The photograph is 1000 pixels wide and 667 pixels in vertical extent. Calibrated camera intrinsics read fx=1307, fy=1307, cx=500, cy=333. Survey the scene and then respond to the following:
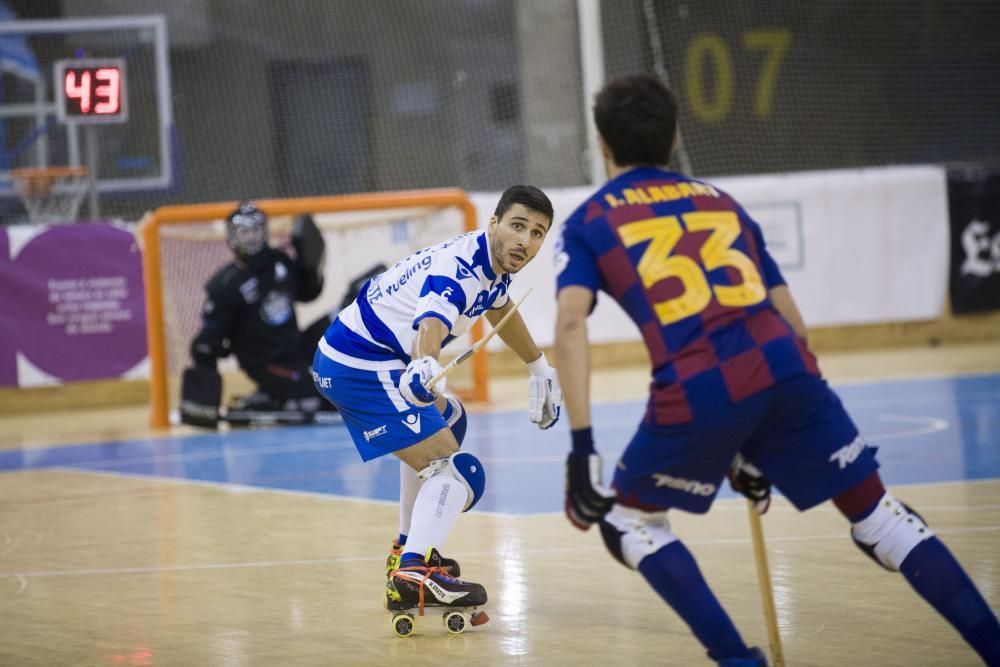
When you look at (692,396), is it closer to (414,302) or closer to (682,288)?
(682,288)

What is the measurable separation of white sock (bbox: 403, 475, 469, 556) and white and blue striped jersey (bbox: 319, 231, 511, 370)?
0.54 metres

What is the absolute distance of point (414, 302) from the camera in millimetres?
5090

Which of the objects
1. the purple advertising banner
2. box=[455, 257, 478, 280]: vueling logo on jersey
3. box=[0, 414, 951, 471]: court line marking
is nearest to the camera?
box=[455, 257, 478, 280]: vueling logo on jersey

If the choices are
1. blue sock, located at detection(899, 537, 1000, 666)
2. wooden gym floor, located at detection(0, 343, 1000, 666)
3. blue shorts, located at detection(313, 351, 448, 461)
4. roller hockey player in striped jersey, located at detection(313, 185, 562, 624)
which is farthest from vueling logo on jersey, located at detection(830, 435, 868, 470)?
blue shorts, located at detection(313, 351, 448, 461)

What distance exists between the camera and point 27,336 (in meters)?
14.5

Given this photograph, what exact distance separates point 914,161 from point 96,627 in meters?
18.3

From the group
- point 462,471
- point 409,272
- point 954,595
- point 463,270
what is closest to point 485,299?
point 463,270

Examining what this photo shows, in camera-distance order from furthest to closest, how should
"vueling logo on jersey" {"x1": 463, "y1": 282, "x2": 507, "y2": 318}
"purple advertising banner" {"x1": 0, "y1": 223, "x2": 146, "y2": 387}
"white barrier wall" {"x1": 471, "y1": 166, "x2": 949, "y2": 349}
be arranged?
"white barrier wall" {"x1": 471, "y1": 166, "x2": 949, "y2": 349} → "purple advertising banner" {"x1": 0, "y1": 223, "x2": 146, "y2": 387} → "vueling logo on jersey" {"x1": 463, "y1": 282, "x2": 507, "y2": 318}

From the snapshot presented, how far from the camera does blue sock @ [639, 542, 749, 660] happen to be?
357cm

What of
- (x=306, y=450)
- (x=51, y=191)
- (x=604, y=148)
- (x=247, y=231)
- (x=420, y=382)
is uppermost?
(x=51, y=191)

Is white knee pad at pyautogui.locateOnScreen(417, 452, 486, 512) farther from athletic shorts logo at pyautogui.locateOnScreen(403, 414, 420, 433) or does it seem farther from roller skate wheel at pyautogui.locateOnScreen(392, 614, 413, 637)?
roller skate wheel at pyautogui.locateOnScreen(392, 614, 413, 637)

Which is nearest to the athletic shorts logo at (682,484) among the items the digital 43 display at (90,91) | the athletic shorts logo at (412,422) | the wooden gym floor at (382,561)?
the wooden gym floor at (382,561)

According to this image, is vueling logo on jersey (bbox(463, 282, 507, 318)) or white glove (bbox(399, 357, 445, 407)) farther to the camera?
vueling logo on jersey (bbox(463, 282, 507, 318))

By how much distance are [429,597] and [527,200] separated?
1.49 metres
